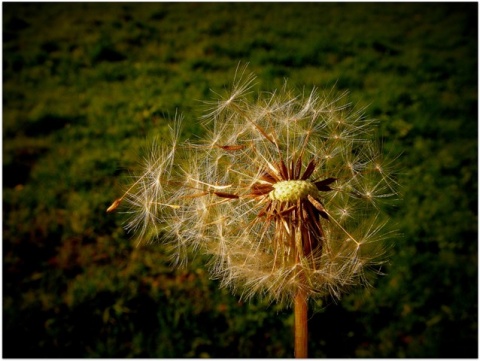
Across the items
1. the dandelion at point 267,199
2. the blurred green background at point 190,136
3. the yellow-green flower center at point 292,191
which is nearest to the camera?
the yellow-green flower center at point 292,191

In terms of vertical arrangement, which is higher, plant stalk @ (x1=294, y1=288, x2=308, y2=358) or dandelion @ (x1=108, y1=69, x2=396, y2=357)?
dandelion @ (x1=108, y1=69, x2=396, y2=357)

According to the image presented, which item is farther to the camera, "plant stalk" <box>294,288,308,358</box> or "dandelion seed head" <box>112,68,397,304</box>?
"dandelion seed head" <box>112,68,397,304</box>

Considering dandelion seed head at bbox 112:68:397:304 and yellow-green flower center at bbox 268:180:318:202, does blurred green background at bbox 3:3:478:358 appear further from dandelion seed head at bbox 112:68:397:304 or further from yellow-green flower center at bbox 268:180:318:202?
yellow-green flower center at bbox 268:180:318:202

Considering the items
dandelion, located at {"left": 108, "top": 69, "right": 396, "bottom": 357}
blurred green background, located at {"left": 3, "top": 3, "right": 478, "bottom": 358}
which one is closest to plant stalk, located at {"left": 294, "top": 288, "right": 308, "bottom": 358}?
dandelion, located at {"left": 108, "top": 69, "right": 396, "bottom": 357}

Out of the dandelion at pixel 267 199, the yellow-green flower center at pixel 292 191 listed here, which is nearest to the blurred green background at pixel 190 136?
the dandelion at pixel 267 199

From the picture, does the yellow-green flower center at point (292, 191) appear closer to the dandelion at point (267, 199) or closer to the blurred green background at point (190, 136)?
the dandelion at point (267, 199)

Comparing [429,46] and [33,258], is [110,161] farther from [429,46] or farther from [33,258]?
[429,46]
